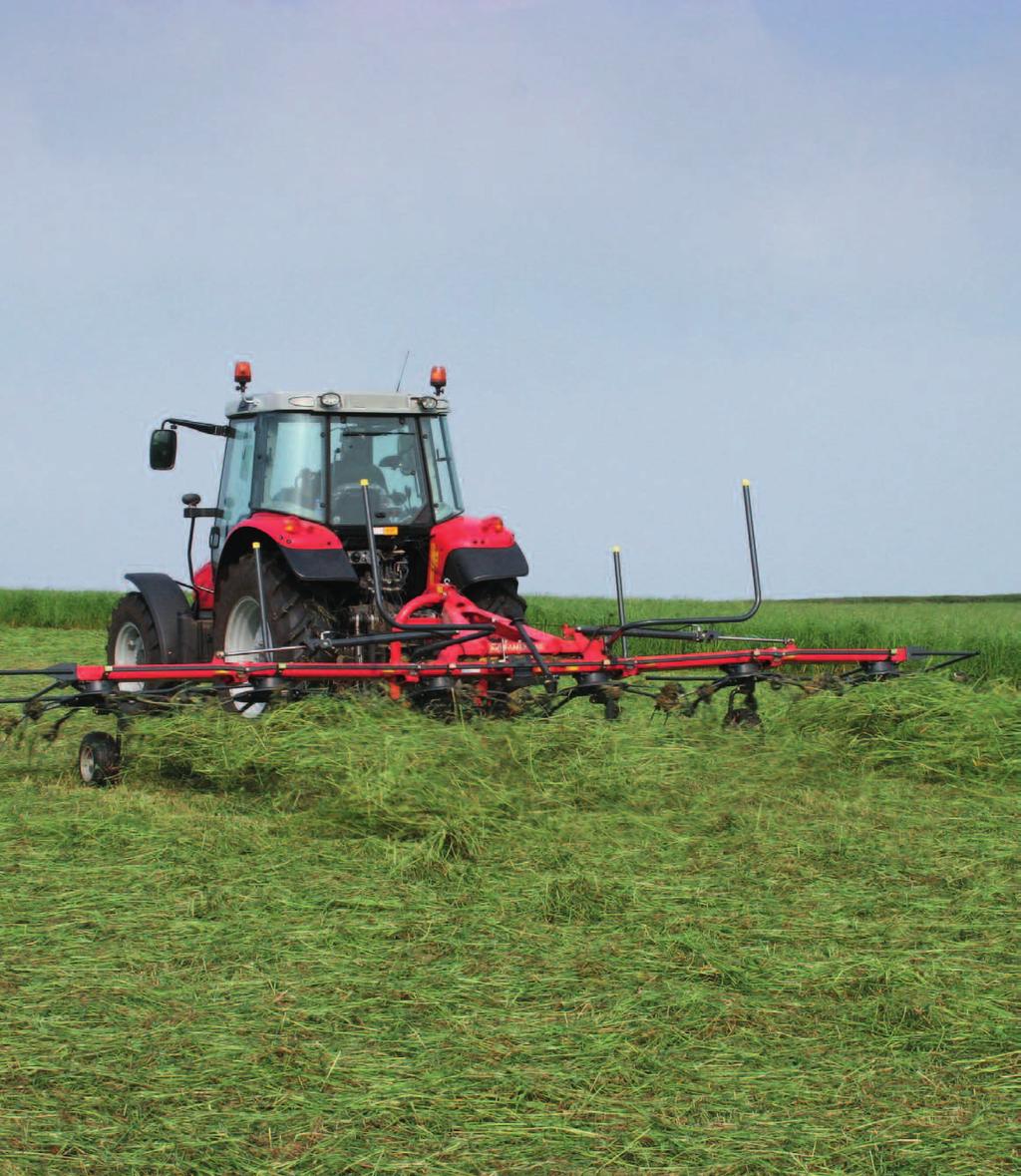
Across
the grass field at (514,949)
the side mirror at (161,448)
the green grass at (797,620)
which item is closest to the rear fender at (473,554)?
the green grass at (797,620)

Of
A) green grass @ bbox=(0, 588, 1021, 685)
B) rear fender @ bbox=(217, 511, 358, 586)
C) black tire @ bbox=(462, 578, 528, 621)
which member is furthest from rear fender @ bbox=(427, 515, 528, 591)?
green grass @ bbox=(0, 588, 1021, 685)

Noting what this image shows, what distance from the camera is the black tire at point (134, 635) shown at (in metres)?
9.34

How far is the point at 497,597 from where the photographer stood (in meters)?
8.93

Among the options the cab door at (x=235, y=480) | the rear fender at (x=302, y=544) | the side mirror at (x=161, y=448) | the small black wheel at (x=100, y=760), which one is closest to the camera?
the small black wheel at (x=100, y=760)

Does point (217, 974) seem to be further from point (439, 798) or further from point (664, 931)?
point (439, 798)

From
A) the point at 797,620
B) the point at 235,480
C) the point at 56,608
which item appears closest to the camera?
the point at 235,480

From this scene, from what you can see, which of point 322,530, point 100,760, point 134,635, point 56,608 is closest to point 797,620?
point 134,635

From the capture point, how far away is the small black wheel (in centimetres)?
758

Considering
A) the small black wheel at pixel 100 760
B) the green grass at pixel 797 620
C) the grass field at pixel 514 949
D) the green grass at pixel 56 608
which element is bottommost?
the grass field at pixel 514 949

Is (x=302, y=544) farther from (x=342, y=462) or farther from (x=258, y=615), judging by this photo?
(x=342, y=462)

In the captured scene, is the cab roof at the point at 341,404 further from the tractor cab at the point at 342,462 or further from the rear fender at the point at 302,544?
the rear fender at the point at 302,544

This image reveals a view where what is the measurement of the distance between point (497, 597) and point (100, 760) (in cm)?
263

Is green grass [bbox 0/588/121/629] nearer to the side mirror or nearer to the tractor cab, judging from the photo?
the side mirror

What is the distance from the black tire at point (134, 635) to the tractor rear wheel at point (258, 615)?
22.8 inches
